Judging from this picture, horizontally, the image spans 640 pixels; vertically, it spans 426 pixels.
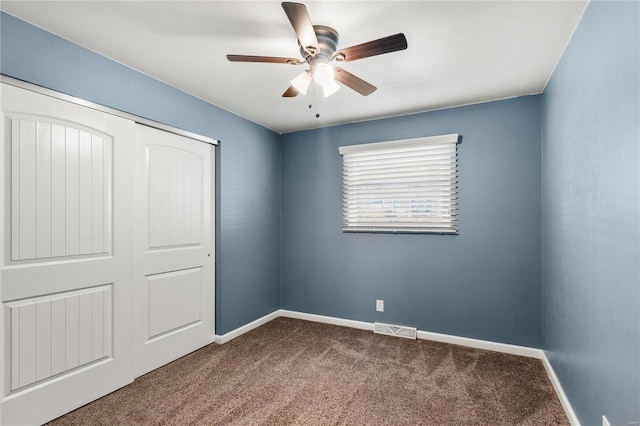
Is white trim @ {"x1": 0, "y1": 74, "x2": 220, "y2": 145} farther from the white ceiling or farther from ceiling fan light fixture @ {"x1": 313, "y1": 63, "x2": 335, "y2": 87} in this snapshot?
ceiling fan light fixture @ {"x1": 313, "y1": 63, "x2": 335, "y2": 87}

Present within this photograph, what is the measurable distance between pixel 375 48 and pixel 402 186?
1.95 metres

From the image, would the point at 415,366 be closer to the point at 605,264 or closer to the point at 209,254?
the point at 605,264

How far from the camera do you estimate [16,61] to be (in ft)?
6.00

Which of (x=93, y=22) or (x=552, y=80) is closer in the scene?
(x=93, y=22)

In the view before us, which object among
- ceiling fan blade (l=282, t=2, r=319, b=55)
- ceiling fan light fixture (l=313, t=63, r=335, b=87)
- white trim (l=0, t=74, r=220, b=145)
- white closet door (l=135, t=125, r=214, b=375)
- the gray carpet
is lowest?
the gray carpet

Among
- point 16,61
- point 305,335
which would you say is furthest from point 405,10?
point 305,335

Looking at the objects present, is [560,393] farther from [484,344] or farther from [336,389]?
[336,389]

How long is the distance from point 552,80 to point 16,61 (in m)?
3.58

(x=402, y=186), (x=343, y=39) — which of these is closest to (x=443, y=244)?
(x=402, y=186)

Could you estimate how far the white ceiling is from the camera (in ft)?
5.67

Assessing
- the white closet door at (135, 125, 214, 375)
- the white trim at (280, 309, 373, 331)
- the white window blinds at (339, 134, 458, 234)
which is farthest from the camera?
the white trim at (280, 309, 373, 331)

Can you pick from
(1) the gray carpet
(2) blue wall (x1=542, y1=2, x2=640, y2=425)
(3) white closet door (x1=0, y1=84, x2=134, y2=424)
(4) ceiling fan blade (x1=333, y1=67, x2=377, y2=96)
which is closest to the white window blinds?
(2) blue wall (x1=542, y1=2, x2=640, y2=425)

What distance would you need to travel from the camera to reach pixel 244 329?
11.6ft

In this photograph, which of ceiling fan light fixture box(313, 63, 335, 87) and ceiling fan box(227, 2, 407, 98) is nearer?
ceiling fan box(227, 2, 407, 98)
